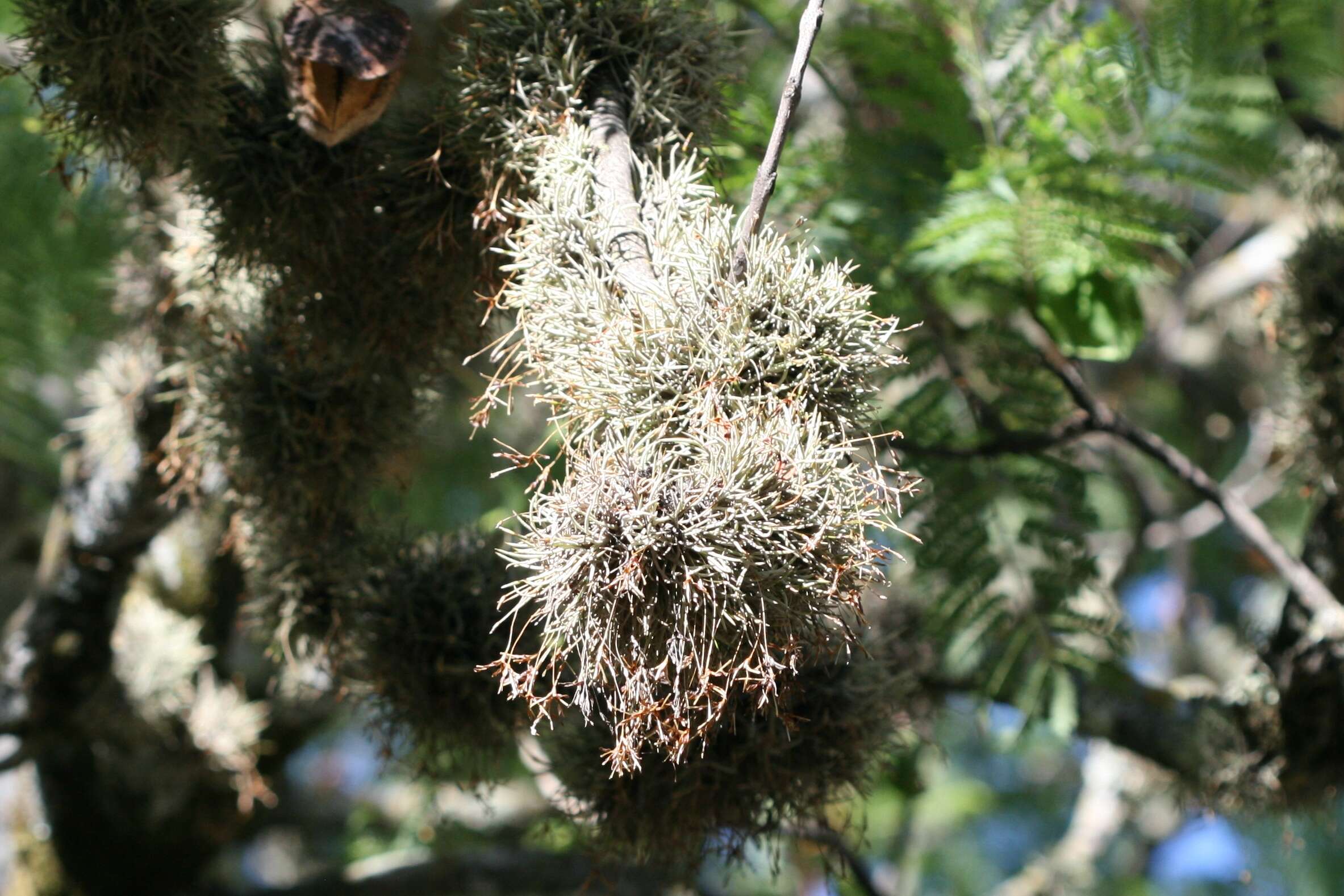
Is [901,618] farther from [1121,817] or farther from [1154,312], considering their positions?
[1154,312]

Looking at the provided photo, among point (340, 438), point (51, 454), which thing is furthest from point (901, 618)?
point (51, 454)

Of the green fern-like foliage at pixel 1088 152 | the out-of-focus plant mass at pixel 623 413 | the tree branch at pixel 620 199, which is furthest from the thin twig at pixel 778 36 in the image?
the tree branch at pixel 620 199

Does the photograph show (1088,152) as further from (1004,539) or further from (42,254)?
(42,254)

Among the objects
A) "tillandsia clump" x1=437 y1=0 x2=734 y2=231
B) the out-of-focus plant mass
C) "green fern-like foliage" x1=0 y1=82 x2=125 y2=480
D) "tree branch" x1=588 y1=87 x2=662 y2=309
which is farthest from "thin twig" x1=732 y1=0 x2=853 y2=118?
"green fern-like foliage" x1=0 y1=82 x2=125 y2=480

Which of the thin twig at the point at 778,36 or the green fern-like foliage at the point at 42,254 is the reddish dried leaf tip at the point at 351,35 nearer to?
the thin twig at the point at 778,36

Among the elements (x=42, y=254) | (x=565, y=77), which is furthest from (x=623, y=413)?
(x=42, y=254)

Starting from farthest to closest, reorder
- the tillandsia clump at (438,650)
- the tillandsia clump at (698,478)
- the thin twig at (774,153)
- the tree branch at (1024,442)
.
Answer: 1. the tree branch at (1024,442)
2. the tillandsia clump at (438,650)
3. the thin twig at (774,153)
4. the tillandsia clump at (698,478)
